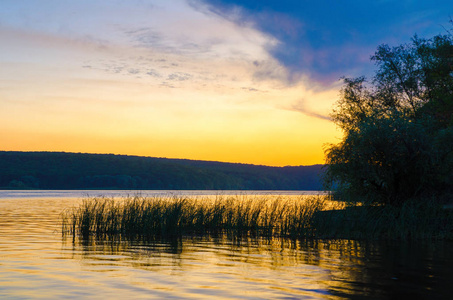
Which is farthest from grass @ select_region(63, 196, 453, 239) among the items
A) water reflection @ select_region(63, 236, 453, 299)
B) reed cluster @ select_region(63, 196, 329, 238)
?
water reflection @ select_region(63, 236, 453, 299)

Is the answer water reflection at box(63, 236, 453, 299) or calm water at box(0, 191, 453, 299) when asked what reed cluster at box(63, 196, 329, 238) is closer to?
water reflection at box(63, 236, 453, 299)

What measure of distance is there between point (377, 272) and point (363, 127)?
53.7 ft

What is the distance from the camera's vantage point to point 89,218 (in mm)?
26062

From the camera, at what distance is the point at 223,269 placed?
1532cm

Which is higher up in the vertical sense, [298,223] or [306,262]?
[298,223]

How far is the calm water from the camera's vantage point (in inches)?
462

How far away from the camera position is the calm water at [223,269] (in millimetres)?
11734

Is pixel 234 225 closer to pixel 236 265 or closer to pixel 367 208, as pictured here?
pixel 367 208

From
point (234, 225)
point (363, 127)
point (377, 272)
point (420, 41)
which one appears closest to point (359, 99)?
point (420, 41)

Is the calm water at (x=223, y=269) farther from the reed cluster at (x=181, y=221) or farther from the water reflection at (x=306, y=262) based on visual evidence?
the reed cluster at (x=181, y=221)

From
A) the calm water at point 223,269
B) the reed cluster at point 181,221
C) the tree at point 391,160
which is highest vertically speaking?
the tree at point 391,160

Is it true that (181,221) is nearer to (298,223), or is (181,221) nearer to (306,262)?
(298,223)

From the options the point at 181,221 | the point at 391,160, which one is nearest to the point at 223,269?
the point at 181,221

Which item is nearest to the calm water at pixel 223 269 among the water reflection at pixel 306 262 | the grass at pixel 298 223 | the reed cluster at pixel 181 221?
the water reflection at pixel 306 262
